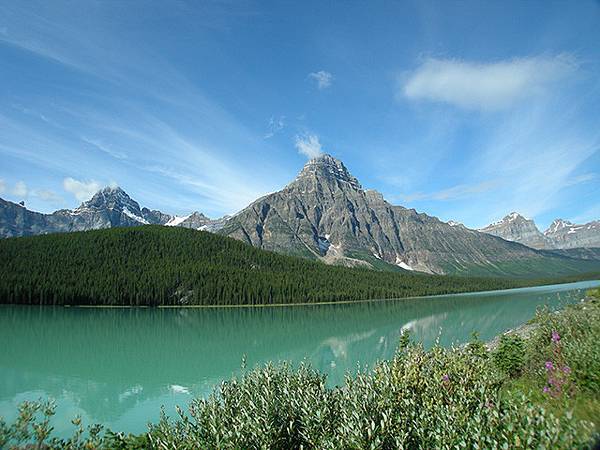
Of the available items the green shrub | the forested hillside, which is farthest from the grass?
the forested hillside

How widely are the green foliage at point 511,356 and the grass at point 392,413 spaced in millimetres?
3334

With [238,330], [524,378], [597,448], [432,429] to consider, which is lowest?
[238,330]

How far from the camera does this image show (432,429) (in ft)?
21.4

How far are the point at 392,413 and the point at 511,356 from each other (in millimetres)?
11487

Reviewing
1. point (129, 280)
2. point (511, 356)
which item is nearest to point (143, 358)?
point (511, 356)

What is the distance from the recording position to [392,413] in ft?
23.8

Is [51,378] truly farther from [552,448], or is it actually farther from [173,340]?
[552,448]

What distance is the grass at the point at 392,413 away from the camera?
19.4 feet

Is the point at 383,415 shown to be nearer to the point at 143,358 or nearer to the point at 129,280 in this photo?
the point at 143,358

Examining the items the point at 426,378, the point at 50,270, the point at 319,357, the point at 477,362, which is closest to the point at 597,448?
the point at 426,378

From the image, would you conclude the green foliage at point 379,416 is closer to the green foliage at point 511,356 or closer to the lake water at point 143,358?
the lake water at point 143,358

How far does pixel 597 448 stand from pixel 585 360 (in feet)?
22.5

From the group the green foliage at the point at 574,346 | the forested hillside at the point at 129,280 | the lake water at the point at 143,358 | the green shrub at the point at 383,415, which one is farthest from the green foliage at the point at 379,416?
the forested hillside at the point at 129,280

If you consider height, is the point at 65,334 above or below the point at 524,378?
below
